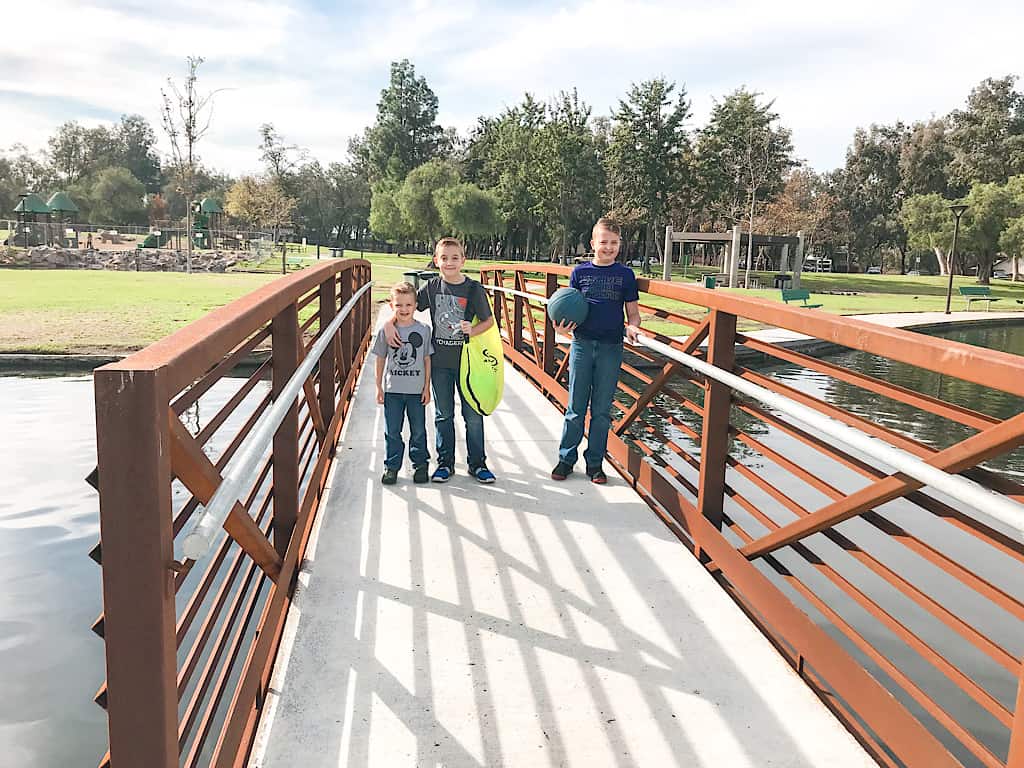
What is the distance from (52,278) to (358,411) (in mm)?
25637

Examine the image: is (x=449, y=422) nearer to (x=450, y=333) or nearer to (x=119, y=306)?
(x=450, y=333)

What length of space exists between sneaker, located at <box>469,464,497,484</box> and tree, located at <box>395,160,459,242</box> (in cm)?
4941

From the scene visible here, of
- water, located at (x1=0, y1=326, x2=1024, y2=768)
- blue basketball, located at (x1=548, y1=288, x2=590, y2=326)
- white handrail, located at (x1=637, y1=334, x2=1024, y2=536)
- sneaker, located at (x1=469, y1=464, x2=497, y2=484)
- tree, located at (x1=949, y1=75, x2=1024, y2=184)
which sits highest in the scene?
tree, located at (x1=949, y1=75, x2=1024, y2=184)

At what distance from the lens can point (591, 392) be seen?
4.72 m

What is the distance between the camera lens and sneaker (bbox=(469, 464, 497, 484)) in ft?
15.3

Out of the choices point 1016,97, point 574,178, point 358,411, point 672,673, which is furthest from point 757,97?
point 672,673

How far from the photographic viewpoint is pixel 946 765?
2002 mm

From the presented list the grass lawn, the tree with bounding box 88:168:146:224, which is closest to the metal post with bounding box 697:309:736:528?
the grass lawn

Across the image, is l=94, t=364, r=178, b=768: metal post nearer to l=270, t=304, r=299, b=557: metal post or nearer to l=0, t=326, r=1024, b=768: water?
l=270, t=304, r=299, b=557: metal post

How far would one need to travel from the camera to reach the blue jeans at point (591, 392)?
4.57 metres

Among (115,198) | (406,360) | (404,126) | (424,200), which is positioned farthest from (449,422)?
(115,198)

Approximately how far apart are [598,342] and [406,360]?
1051 millimetres

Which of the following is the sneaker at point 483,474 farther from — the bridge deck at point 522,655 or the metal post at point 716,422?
the metal post at point 716,422

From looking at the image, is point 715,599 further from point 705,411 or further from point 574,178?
point 574,178
